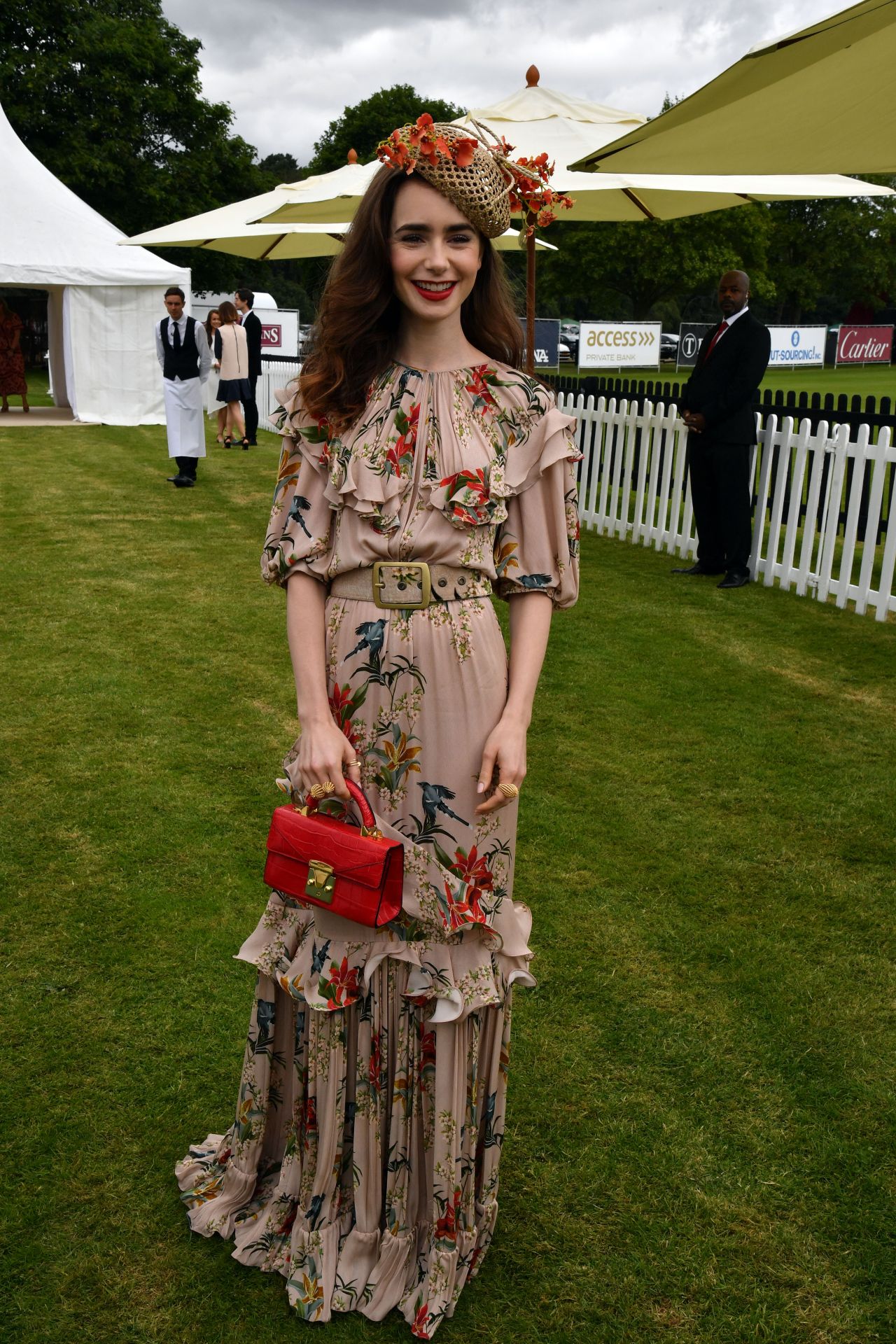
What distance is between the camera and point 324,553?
7.23 feet

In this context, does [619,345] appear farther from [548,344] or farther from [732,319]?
[732,319]

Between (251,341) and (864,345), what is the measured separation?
32632 mm

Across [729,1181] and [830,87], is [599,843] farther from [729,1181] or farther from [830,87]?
[830,87]

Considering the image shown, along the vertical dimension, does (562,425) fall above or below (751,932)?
above

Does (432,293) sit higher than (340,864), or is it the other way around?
(432,293)

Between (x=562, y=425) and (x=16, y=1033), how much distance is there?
7.45ft

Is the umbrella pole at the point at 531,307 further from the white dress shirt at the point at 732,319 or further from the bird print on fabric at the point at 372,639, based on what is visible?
the white dress shirt at the point at 732,319

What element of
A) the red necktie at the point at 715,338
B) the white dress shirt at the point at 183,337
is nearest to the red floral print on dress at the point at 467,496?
the red necktie at the point at 715,338

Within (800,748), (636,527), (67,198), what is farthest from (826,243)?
(800,748)

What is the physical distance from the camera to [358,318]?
86.8 inches

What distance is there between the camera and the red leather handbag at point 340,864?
2090 millimetres

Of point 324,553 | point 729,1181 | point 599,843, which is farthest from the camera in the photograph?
point 599,843

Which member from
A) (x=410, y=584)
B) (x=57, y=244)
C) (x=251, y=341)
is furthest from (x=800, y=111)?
(x=57, y=244)

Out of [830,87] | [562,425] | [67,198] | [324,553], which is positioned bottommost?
[324,553]
